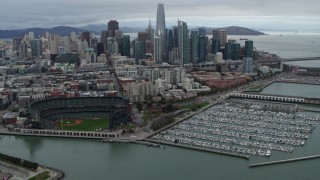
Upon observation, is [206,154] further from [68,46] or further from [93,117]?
[68,46]

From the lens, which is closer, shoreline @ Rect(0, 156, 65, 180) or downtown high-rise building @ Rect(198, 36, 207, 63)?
shoreline @ Rect(0, 156, 65, 180)

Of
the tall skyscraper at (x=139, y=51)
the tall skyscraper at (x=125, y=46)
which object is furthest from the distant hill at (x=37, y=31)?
the tall skyscraper at (x=139, y=51)

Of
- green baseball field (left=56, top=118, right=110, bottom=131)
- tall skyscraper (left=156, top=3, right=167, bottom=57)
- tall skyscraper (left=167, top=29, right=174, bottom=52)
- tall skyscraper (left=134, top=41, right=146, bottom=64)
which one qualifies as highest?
tall skyscraper (left=156, top=3, right=167, bottom=57)

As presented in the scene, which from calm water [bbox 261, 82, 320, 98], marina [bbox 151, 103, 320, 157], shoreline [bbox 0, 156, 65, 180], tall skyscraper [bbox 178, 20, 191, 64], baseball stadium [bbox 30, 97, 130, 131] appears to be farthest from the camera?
tall skyscraper [bbox 178, 20, 191, 64]

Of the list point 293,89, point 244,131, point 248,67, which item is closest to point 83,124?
point 244,131

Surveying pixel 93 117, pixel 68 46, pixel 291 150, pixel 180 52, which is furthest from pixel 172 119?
pixel 68 46

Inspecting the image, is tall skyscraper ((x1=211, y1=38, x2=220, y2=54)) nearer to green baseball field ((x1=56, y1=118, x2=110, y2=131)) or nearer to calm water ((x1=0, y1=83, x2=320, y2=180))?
green baseball field ((x1=56, y1=118, x2=110, y2=131))

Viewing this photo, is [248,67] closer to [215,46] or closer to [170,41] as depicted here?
[215,46]

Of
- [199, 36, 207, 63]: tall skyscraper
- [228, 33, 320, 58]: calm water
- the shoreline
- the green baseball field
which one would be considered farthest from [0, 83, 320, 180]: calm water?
[228, 33, 320, 58]: calm water
